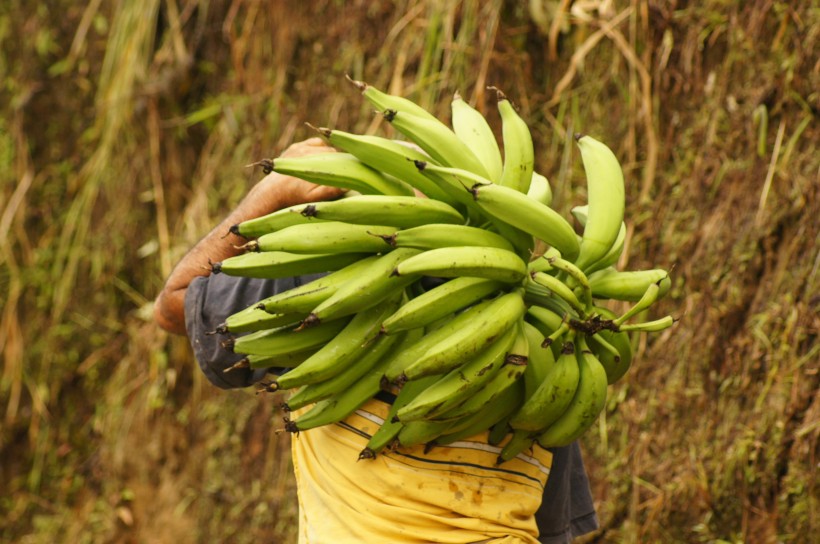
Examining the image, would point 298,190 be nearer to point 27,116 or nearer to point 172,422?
point 172,422

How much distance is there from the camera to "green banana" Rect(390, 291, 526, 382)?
1.78 meters

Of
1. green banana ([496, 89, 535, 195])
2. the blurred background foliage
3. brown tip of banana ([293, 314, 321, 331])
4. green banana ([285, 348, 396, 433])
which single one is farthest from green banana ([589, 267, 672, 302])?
the blurred background foliage

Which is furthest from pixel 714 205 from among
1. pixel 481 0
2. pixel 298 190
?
pixel 298 190

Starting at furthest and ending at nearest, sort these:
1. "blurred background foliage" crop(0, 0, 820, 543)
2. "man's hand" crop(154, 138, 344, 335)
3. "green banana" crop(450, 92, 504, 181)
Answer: "blurred background foliage" crop(0, 0, 820, 543) < "man's hand" crop(154, 138, 344, 335) < "green banana" crop(450, 92, 504, 181)

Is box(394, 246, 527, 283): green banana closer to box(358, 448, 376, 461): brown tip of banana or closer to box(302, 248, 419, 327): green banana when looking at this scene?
box(302, 248, 419, 327): green banana

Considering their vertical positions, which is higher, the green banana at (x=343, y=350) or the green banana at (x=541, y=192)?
the green banana at (x=541, y=192)

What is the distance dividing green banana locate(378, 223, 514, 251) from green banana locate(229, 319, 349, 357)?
0.77 ft

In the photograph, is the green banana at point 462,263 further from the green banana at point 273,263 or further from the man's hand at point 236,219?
the man's hand at point 236,219

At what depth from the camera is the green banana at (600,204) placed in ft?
6.57

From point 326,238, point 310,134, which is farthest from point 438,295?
point 310,134

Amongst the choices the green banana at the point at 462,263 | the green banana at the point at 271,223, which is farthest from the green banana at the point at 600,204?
the green banana at the point at 271,223

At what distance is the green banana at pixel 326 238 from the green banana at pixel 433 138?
174mm

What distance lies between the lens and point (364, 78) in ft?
15.1

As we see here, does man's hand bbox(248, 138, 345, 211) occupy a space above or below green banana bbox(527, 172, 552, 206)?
below
